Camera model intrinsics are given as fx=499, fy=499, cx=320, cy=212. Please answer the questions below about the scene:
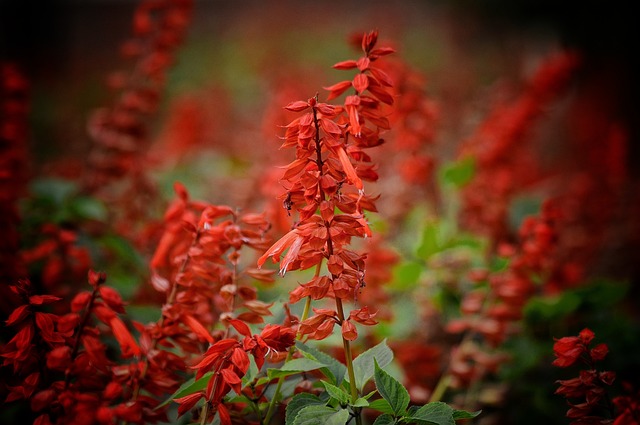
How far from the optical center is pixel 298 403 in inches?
37.6

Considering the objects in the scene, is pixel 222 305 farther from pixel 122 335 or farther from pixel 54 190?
pixel 54 190

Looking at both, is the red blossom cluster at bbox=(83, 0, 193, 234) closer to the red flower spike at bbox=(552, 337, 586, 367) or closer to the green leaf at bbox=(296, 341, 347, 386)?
the green leaf at bbox=(296, 341, 347, 386)

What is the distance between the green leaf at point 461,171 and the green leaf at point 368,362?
1.43 metres

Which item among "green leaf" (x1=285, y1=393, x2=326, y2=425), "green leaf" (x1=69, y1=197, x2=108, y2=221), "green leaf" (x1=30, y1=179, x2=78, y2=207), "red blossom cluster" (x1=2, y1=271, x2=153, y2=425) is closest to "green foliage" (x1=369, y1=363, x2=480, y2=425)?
"green leaf" (x1=285, y1=393, x2=326, y2=425)

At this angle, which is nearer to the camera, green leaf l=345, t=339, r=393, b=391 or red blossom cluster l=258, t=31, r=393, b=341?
red blossom cluster l=258, t=31, r=393, b=341

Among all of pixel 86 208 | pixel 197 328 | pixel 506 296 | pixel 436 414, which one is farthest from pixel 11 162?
pixel 506 296

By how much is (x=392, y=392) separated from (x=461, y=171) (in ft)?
5.02

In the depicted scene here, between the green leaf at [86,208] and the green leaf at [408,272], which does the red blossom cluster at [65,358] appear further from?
the green leaf at [408,272]

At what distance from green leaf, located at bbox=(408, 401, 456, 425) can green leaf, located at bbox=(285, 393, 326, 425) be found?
0.59ft

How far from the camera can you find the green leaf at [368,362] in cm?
101

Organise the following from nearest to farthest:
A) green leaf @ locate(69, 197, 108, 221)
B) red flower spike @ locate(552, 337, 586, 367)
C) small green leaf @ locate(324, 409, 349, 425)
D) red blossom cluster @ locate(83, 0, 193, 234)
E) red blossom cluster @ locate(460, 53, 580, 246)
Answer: small green leaf @ locate(324, 409, 349, 425) → red flower spike @ locate(552, 337, 586, 367) → green leaf @ locate(69, 197, 108, 221) → red blossom cluster @ locate(83, 0, 193, 234) → red blossom cluster @ locate(460, 53, 580, 246)

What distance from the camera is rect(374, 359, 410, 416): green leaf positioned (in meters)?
0.95

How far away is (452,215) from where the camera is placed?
8.96ft

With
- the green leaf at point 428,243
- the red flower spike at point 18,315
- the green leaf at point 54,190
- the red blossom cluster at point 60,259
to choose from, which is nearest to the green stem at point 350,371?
the red flower spike at point 18,315
